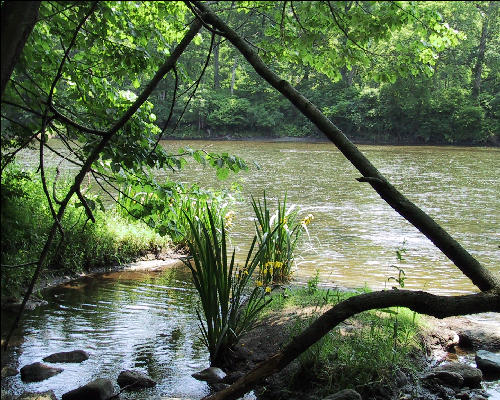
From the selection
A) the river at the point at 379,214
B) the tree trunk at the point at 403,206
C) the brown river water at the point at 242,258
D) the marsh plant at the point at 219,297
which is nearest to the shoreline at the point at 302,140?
the river at the point at 379,214

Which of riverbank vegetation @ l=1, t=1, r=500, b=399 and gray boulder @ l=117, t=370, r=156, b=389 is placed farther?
gray boulder @ l=117, t=370, r=156, b=389

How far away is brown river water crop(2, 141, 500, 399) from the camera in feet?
14.8

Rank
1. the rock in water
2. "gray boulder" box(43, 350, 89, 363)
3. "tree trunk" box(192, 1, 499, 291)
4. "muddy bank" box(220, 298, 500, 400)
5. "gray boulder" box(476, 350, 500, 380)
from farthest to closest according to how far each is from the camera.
Result: "gray boulder" box(43, 350, 89, 363)
"gray boulder" box(476, 350, 500, 380)
the rock in water
"muddy bank" box(220, 298, 500, 400)
"tree trunk" box(192, 1, 499, 291)

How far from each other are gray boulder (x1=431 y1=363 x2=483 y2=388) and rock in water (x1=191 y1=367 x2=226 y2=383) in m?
1.62

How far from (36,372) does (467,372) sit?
10.6 ft

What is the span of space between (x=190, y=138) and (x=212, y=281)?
41.4m

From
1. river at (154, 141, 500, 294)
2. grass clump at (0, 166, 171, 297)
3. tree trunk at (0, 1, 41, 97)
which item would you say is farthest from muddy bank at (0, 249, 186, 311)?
tree trunk at (0, 1, 41, 97)

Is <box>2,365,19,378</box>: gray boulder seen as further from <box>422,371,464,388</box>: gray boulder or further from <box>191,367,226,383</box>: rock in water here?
<box>422,371,464,388</box>: gray boulder

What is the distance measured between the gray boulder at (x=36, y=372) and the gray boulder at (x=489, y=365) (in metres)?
3.32

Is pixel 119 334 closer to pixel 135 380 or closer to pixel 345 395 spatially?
pixel 135 380

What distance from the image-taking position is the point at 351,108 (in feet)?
137

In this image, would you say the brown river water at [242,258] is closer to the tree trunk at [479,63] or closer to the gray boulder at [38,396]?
the gray boulder at [38,396]

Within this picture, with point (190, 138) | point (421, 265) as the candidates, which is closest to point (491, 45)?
point (190, 138)

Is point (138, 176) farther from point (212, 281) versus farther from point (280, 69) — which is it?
point (280, 69)
